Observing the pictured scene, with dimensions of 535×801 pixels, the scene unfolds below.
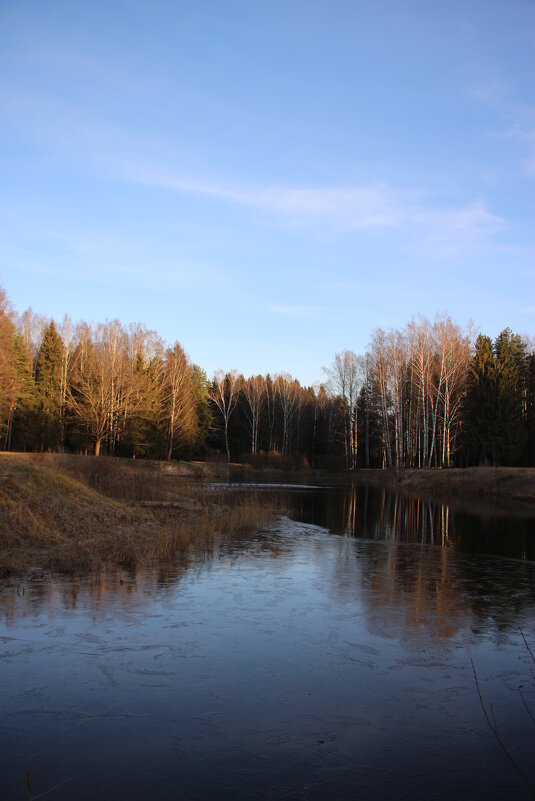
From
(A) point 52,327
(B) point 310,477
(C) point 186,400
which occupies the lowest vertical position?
(B) point 310,477

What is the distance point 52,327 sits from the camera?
5572cm

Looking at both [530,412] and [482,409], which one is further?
[530,412]

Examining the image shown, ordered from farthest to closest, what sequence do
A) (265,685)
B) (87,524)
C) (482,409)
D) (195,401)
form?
(195,401)
(482,409)
(87,524)
(265,685)

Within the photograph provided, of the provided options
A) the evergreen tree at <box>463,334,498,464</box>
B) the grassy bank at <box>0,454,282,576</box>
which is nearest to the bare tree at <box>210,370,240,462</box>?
the evergreen tree at <box>463,334,498,464</box>

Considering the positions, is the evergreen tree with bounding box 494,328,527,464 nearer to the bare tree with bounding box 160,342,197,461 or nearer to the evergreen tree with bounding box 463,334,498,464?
the evergreen tree with bounding box 463,334,498,464

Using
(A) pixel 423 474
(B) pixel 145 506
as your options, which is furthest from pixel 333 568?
(A) pixel 423 474

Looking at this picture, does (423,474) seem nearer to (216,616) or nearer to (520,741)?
(216,616)

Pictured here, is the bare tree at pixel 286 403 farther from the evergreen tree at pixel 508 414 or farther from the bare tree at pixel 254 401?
the evergreen tree at pixel 508 414

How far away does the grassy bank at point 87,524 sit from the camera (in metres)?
12.7

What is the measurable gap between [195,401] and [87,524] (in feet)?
175

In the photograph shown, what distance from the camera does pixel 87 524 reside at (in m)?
15.8

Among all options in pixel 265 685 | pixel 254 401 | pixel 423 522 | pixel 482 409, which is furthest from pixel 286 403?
pixel 265 685

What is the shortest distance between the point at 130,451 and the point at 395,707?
5580cm

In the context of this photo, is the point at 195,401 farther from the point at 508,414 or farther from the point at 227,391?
the point at 508,414
